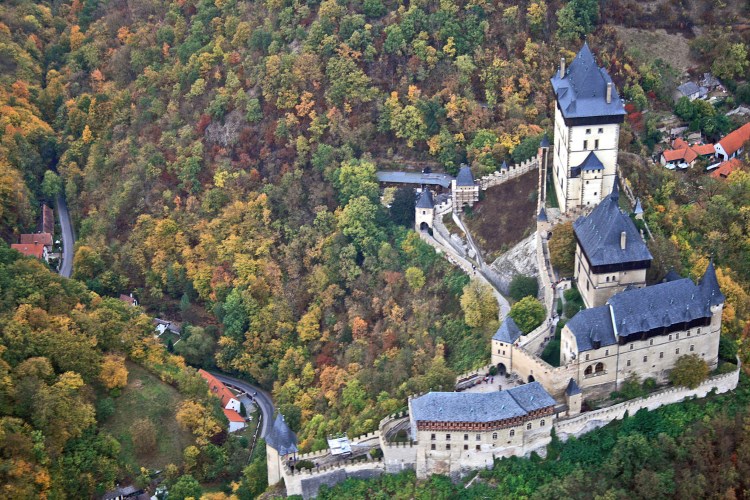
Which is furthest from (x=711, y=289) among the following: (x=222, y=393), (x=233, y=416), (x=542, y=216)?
(x=222, y=393)

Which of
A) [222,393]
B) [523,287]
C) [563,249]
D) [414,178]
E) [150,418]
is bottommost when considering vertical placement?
[222,393]

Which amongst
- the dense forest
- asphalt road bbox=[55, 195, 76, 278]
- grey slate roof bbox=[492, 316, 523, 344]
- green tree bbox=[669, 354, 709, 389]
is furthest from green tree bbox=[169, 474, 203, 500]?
asphalt road bbox=[55, 195, 76, 278]

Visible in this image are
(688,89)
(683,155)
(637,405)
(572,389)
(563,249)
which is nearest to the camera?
(572,389)

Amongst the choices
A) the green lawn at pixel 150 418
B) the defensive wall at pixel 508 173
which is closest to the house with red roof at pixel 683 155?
the defensive wall at pixel 508 173

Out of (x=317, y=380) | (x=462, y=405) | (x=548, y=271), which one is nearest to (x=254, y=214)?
(x=317, y=380)

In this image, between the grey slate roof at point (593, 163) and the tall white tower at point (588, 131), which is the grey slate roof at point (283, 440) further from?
the grey slate roof at point (593, 163)

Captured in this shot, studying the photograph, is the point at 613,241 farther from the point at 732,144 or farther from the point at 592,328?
the point at 732,144
